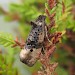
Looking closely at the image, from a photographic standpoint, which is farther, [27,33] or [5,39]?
[27,33]

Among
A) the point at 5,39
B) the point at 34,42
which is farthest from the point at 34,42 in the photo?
the point at 5,39

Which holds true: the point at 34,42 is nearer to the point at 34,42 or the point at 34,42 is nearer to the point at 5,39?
the point at 34,42

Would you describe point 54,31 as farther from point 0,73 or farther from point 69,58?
point 69,58

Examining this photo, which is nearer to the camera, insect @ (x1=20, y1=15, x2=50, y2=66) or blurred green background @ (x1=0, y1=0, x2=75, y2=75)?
insect @ (x1=20, y1=15, x2=50, y2=66)

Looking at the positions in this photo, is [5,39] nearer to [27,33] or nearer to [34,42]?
[34,42]

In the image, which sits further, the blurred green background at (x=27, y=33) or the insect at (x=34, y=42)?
the blurred green background at (x=27, y=33)

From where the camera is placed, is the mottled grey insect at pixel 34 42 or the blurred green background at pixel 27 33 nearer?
the mottled grey insect at pixel 34 42
